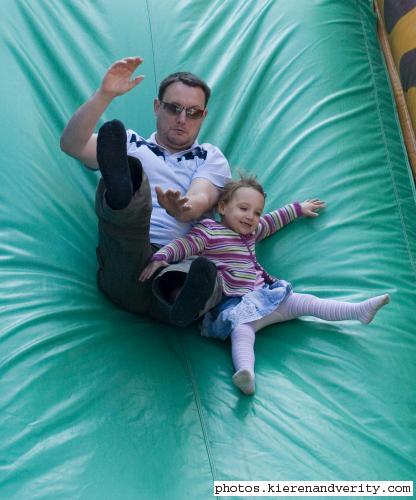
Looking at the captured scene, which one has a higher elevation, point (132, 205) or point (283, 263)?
point (132, 205)

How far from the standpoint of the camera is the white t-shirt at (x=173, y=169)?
6.77ft

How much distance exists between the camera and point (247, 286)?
1.96 metres

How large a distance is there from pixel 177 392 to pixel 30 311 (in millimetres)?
386

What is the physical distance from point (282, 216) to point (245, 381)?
676 mm

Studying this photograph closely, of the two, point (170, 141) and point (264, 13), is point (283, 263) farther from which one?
point (264, 13)

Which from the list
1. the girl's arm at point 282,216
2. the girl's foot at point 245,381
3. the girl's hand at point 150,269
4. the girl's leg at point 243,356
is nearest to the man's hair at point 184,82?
the girl's arm at point 282,216

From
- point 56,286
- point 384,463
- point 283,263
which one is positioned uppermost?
point 56,286

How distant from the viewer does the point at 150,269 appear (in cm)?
183

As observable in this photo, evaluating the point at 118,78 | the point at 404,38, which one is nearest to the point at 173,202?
the point at 118,78

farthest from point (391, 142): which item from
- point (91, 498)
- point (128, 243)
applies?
point (91, 498)

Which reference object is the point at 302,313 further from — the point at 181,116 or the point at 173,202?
the point at 181,116

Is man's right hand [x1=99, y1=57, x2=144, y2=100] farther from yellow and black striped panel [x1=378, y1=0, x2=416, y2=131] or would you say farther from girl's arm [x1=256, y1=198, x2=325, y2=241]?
yellow and black striped panel [x1=378, y1=0, x2=416, y2=131]

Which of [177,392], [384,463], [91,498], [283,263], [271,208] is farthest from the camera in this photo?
[271,208]

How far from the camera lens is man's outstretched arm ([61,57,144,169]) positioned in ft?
6.25
